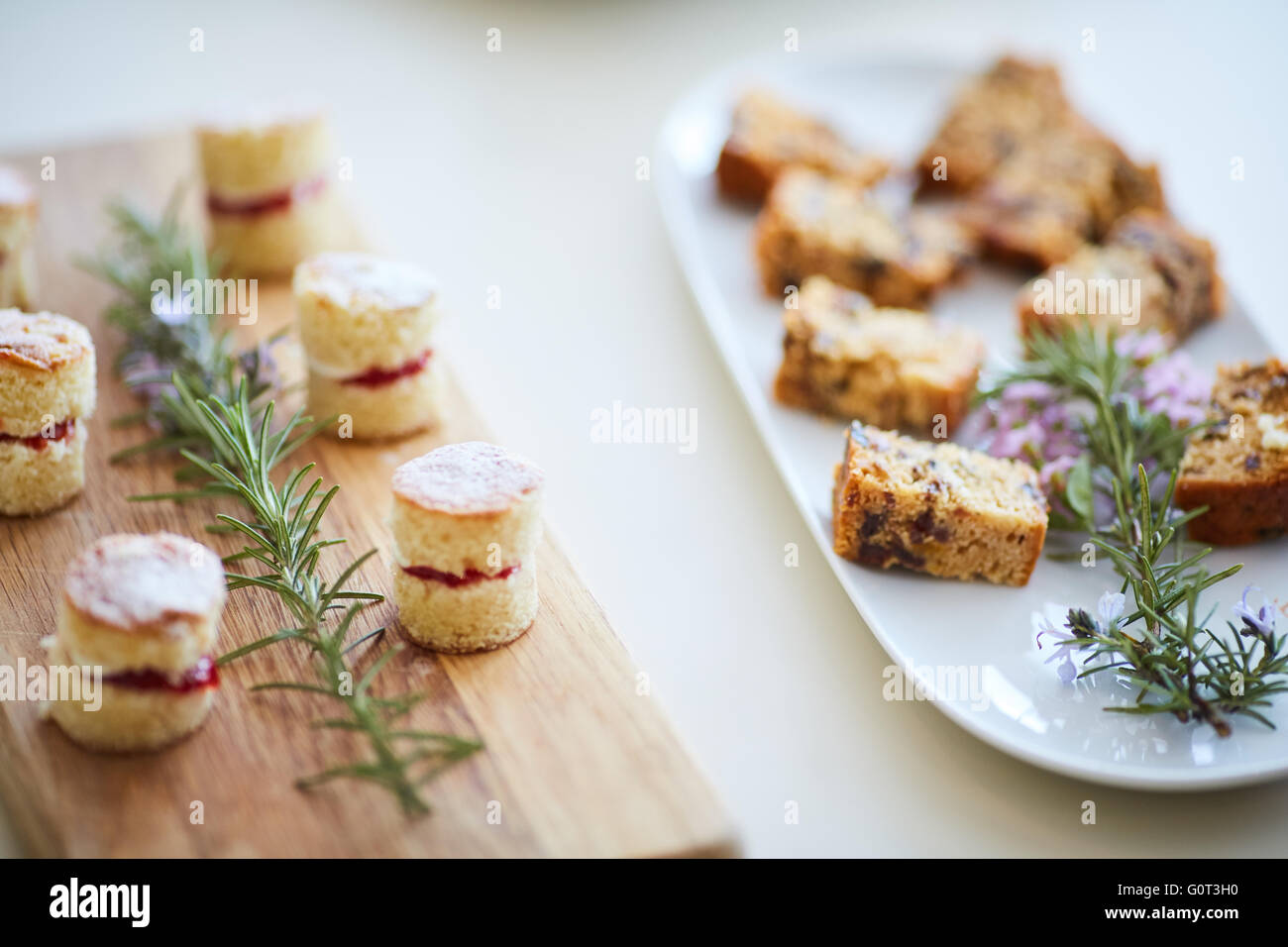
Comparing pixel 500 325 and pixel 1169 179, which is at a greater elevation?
pixel 1169 179

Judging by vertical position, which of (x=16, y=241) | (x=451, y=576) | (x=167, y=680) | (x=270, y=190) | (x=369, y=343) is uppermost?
(x=270, y=190)

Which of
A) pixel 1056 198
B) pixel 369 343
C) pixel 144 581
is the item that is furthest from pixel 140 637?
pixel 1056 198

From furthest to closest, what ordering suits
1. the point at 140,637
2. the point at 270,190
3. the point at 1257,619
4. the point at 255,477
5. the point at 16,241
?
1. the point at 270,190
2. the point at 16,241
3. the point at 255,477
4. the point at 1257,619
5. the point at 140,637

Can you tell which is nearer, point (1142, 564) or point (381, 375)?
point (1142, 564)

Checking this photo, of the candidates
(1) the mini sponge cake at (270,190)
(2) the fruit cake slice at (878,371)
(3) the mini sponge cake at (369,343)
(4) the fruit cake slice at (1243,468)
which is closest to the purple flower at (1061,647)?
(4) the fruit cake slice at (1243,468)

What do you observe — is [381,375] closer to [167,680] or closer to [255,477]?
[255,477]
